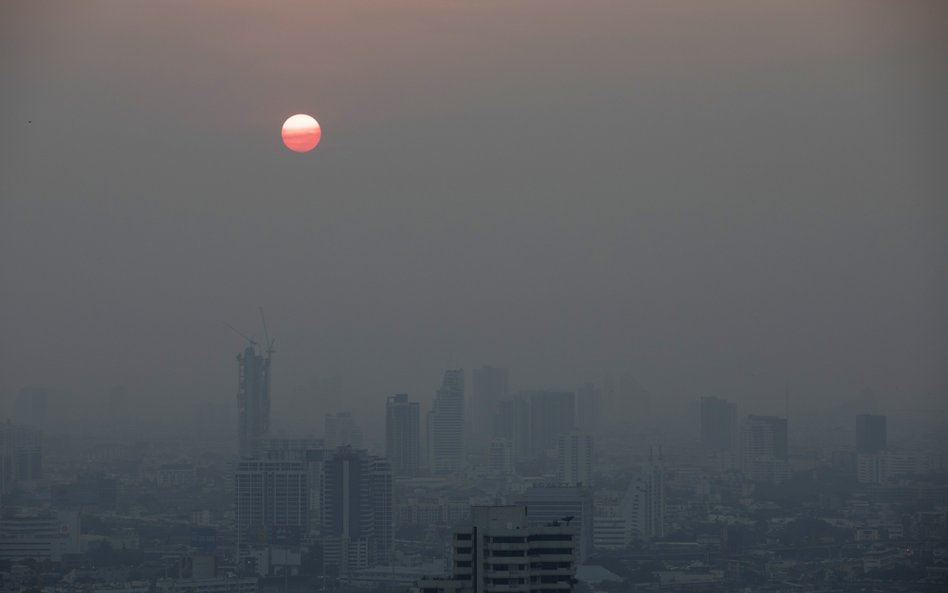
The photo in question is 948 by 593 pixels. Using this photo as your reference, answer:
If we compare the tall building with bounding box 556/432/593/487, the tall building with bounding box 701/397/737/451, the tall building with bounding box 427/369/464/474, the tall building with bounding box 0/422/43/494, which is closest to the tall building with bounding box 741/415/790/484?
the tall building with bounding box 701/397/737/451

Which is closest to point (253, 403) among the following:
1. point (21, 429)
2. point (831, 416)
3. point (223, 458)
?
point (223, 458)

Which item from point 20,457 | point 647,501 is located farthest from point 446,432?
point 20,457

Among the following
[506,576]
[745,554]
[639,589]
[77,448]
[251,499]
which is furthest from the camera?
[251,499]

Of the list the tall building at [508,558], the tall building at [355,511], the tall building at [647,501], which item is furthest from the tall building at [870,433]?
the tall building at [508,558]

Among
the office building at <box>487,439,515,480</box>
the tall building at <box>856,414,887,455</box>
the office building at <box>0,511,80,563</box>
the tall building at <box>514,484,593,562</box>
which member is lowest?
the office building at <box>0,511,80,563</box>

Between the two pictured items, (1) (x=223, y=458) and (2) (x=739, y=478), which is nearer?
(2) (x=739, y=478)

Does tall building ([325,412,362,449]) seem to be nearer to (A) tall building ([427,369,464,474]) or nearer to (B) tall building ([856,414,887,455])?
(A) tall building ([427,369,464,474])

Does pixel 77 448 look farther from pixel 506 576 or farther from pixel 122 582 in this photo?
pixel 506 576
